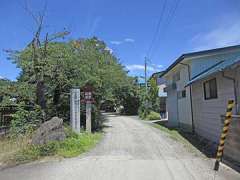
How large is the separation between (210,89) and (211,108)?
907 millimetres

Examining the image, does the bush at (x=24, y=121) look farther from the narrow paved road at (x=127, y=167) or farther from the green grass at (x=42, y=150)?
the narrow paved road at (x=127, y=167)

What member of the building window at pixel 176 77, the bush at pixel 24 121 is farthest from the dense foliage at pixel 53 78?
the building window at pixel 176 77

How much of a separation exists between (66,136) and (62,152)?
66.9 inches

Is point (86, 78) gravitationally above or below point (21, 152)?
above

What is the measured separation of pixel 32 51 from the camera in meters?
15.0

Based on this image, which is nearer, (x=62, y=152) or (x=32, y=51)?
(x=62, y=152)

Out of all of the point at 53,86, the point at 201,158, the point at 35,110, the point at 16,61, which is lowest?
the point at 201,158

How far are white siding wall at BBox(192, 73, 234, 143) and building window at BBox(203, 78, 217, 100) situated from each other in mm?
202

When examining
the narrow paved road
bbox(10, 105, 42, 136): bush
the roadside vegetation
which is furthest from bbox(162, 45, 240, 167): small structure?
bbox(10, 105, 42, 136): bush

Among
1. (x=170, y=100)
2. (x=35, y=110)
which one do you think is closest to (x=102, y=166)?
(x=35, y=110)

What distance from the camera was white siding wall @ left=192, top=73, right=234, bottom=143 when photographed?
1077 centimetres

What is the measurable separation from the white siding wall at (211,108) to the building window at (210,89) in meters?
0.20

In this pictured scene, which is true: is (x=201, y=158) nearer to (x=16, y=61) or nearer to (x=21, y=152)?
(x=21, y=152)

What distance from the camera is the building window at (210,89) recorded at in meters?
12.1
